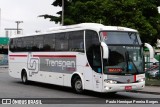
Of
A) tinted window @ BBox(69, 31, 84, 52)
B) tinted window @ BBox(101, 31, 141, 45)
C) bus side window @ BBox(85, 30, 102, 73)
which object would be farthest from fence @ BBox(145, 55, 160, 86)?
bus side window @ BBox(85, 30, 102, 73)

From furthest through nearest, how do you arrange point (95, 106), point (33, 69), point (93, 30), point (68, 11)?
point (68, 11), point (33, 69), point (93, 30), point (95, 106)

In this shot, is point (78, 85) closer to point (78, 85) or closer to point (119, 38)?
point (78, 85)

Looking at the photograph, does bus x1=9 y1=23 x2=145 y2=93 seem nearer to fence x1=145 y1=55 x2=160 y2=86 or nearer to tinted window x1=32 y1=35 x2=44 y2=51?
tinted window x1=32 y1=35 x2=44 y2=51

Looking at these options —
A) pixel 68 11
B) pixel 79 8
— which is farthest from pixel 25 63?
pixel 68 11

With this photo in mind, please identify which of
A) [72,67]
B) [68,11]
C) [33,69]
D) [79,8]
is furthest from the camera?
[68,11]

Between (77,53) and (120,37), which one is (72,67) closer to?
(77,53)

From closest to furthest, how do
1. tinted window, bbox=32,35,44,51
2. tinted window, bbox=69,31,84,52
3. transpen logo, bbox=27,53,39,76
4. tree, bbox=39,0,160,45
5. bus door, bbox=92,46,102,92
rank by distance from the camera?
bus door, bbox=92,46,102,92 < tinted window, bbox=69,31,84,52 < tinted window, bbox=32,35,44,51 < transpen logo, bbox=27,53,39,76 < tree, bbox=39,0,160,45

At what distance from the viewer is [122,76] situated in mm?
18156

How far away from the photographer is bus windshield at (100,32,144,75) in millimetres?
18125

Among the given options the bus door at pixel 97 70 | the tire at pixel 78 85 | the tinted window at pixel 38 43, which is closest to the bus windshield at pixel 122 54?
the bus door at pixel 97 70

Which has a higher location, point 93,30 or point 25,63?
point 93,30

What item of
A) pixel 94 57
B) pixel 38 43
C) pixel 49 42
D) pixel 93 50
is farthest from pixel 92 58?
pixel 38 43

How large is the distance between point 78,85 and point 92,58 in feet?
6.15

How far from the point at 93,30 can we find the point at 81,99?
3254 mm
